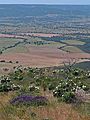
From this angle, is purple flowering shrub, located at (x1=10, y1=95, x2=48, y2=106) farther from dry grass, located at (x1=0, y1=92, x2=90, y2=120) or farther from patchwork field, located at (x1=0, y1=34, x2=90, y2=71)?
patchwork field, located at (x1=0, y1=34, x2=90, y2=71)

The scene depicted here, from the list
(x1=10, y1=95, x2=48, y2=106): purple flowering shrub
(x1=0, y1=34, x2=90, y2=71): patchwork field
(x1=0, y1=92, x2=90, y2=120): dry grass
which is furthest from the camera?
(x1=0, y1=34, x2=90, y2=71): patchwork field

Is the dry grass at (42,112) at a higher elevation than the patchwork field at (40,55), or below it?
higher

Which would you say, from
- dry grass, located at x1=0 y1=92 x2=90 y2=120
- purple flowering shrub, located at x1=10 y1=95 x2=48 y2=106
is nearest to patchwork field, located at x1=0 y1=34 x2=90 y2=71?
purple flowering shrub, located at x1=10 y1=95 x2=48 y2=106

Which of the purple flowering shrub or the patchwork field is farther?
the patchwork field

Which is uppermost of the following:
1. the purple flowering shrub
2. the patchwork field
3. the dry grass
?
the dry grass

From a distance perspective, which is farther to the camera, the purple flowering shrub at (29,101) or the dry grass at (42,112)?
the purple flowering shrub at (29,101)

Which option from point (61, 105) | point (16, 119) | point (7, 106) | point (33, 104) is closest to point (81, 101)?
point (61, 105)

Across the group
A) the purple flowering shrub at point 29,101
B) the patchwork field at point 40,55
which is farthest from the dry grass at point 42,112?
Answer: the patchwork field at point 40,55

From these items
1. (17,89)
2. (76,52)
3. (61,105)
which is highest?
(61,105)

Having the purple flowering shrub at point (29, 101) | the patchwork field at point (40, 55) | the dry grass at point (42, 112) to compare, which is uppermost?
the dry grass at point (42, 112)

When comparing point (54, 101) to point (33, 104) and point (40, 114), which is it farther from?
point (40, 114)

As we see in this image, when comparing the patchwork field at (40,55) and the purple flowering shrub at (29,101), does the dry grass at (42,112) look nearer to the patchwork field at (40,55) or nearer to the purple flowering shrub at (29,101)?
the purple flowering shrub at (29,101)
